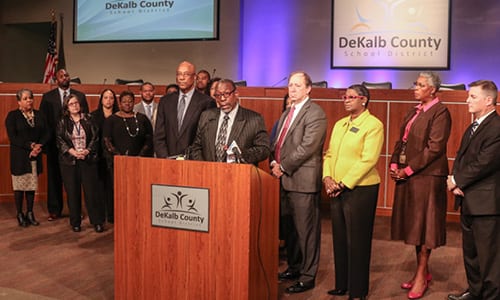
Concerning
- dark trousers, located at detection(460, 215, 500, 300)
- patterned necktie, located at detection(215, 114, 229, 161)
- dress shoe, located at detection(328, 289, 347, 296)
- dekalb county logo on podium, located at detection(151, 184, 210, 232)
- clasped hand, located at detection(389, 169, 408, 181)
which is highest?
patterned necktie, located at detection(215, 114, 229, 161)

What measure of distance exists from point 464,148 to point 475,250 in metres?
0.69

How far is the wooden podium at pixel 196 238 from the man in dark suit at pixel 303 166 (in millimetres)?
662

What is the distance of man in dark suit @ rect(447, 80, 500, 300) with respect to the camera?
12.7 feet

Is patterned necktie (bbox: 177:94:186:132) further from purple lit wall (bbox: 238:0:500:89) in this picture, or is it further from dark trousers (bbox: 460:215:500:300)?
purple lit wall (bbox: 238:0:500:89)

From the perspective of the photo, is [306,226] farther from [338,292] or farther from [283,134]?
[283,134]

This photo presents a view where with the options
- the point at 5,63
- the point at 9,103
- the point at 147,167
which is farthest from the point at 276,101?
the point at 5,63

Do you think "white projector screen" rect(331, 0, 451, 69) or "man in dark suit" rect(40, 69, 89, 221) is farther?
"white projector screen" rect(331, 0, 451, 69)

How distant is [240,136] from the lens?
415 cm

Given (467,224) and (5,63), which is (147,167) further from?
(5,63)

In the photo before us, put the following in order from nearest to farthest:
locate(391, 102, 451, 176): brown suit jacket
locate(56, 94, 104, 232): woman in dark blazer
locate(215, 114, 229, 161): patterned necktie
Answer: locate(215, 114, 229, 161): patterned necktie
locate(391, 102, 451, 176): brown suit jacket
locate(56, 94, 104, 232): woman in dark blazer

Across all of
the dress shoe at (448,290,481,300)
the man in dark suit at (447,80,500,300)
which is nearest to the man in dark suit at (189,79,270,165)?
the man in dark suit at (447,80,500,300)

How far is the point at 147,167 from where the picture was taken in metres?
3.52

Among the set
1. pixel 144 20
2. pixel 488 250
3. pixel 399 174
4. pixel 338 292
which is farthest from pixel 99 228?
pixel 144 20

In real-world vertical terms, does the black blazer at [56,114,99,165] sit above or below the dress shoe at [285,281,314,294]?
above
